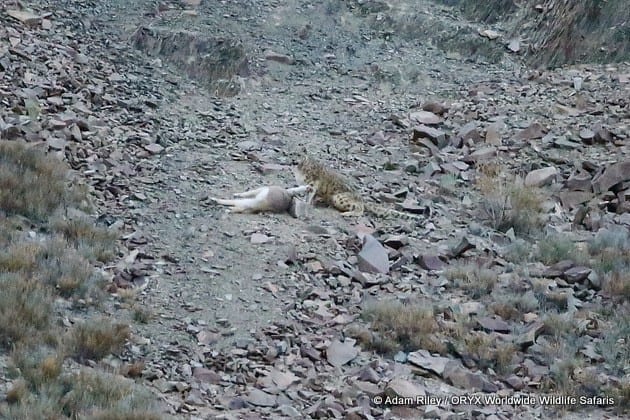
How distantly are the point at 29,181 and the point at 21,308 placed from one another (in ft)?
8.37

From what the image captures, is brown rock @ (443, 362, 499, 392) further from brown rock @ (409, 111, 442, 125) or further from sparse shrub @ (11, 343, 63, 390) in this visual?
brown rock @ (409, 111, 442, 125)

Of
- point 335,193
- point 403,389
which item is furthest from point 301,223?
point 403,389

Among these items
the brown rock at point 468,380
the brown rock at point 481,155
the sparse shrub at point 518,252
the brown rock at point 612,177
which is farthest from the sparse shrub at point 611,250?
the brown rock at point 481,155

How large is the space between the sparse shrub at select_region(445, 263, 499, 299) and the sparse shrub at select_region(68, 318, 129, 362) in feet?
10.9

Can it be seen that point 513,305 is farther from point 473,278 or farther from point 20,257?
point 20,257

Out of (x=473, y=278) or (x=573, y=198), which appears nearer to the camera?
(x=473, y=278)

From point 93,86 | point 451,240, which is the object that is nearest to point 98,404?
point 451,240

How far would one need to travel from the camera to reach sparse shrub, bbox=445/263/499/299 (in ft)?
29.7

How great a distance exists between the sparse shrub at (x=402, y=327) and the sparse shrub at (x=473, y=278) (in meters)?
0.79

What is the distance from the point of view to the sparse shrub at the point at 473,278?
9.05m

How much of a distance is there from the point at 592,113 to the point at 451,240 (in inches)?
191

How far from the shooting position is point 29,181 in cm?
955

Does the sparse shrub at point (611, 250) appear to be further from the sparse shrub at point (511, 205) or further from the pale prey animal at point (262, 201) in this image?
the pale prey animal at point (262, 201)

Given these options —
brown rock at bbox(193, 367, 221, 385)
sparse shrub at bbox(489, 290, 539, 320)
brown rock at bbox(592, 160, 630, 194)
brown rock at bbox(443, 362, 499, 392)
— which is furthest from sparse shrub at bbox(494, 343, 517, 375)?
brown rock at bbox(592, 160, 630, 194)
